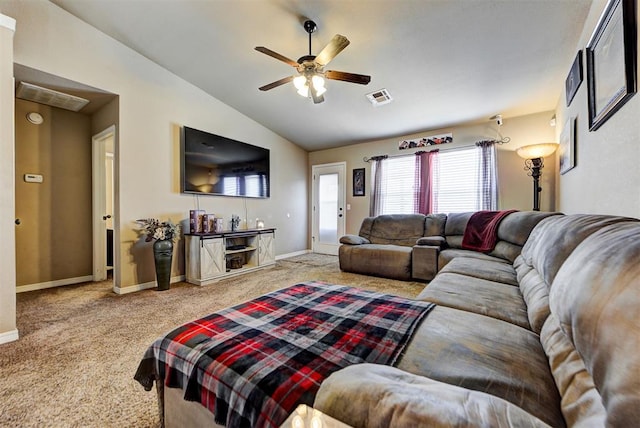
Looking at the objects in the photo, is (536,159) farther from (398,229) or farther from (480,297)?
(480,297)

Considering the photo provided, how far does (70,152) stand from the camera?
3.60 metres

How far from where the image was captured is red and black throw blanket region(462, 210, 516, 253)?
329 cm

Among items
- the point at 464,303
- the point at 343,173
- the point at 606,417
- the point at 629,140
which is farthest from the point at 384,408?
the point at 343,173

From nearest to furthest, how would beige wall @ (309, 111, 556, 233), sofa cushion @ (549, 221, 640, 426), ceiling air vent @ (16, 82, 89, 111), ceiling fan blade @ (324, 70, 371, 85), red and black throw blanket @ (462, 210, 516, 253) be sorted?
sofa cushion @ (549, 221, 640, 426) → ceiling fan blade @ (324, 70, 371, 85) → ceiling air vent @ (16, 82, 89, 111) → red and black throw blanket @ (462, 210, 516, 253) → beige wall @ (309, 111, 556, 233)

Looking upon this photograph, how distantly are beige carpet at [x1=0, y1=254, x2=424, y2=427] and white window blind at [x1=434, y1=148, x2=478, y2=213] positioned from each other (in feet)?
6.25

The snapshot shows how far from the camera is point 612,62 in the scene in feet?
5.26

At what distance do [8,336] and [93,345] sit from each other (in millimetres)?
676

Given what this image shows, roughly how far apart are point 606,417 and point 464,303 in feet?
3.35

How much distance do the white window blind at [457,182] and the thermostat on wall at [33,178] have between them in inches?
229

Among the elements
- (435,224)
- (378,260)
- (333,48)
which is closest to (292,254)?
(378,260)

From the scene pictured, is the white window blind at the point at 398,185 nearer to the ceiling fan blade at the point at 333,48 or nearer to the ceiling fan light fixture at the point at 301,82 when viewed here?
the ceiling fan light fixture at the point at 301,82

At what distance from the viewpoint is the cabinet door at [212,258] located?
3531 millimetres

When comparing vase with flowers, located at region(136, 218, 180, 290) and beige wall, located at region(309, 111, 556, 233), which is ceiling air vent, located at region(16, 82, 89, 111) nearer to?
vase with flowers, located at region(136, 218, 180, 290)

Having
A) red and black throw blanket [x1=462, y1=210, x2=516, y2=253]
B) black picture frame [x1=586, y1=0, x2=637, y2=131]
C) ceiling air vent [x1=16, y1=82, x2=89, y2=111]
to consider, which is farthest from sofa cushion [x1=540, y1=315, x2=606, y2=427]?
ceiling air vent [x1=16, y1=82, x2=89, y2=111]
